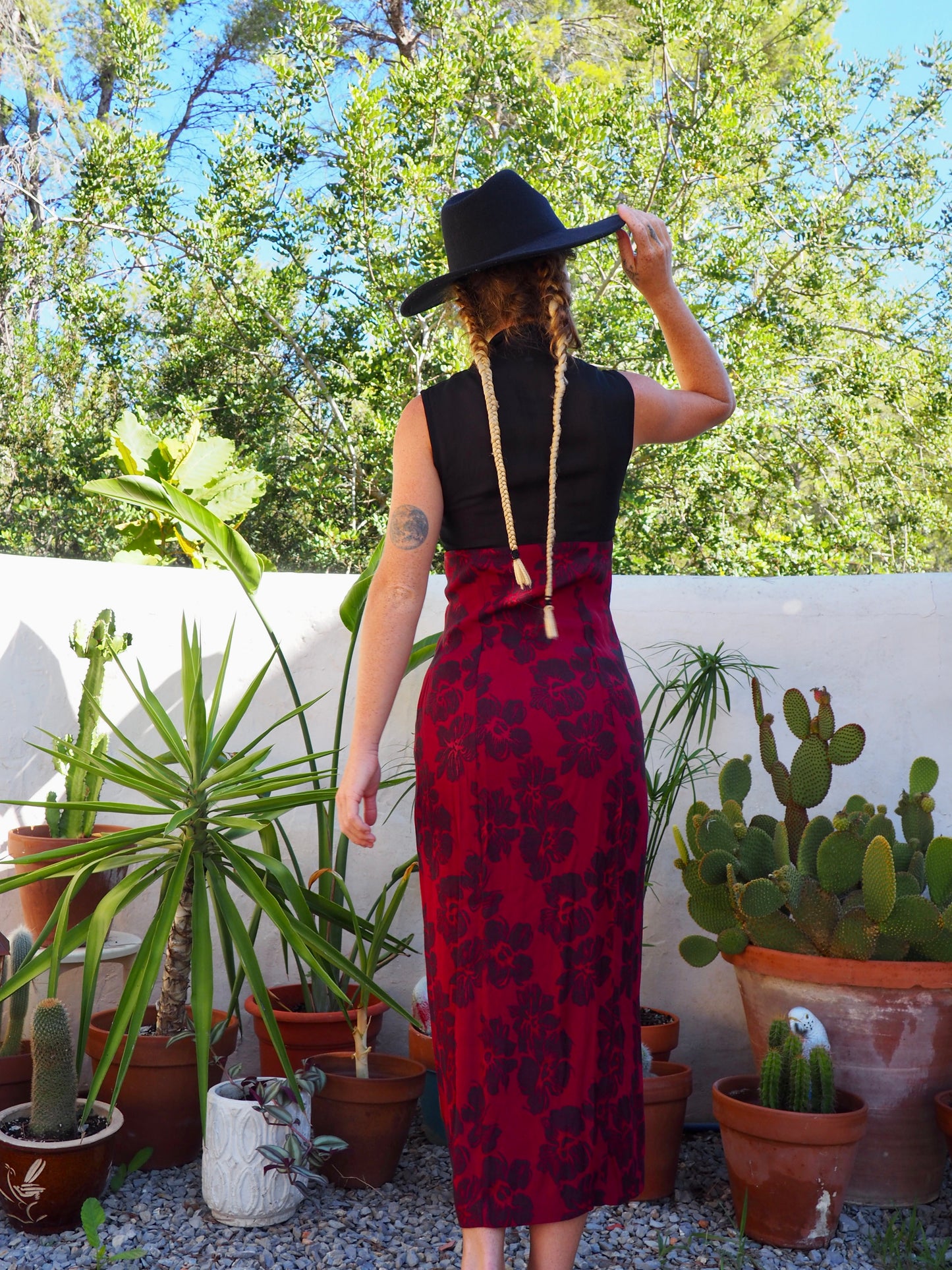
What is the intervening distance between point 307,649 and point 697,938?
1.35 m

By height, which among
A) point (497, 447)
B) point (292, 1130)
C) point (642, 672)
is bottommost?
point (292, 1130)

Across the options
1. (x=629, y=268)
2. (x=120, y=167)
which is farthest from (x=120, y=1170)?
(x=120, y=167)

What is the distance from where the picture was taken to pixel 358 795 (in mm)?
1693

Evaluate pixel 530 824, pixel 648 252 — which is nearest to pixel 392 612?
pixel 530 824

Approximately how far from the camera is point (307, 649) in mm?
3160

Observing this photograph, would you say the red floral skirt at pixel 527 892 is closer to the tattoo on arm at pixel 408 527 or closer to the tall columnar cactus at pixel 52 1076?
the tattoo on arm at pixel 408 527

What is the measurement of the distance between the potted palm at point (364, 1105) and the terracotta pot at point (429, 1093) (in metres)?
0.17

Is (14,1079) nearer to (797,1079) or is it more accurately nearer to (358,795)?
(358,795)

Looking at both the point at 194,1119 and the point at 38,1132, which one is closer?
the point at 38,1132

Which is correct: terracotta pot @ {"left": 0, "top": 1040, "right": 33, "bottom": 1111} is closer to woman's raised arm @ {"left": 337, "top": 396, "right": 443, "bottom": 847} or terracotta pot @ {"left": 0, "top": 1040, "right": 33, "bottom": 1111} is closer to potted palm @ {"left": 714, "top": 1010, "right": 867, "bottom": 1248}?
woman's raised arm @ {"left": 337, "top": 396, "right": 443, "bottom": 847}

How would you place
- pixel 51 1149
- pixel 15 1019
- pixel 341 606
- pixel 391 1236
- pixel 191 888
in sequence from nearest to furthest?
pixel 51 1149, pixel 391 1236, pixel 191 888, pixel 15 1019, pixel 341 606

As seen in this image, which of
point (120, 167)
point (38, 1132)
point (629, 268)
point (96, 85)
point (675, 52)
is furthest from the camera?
point (96, 85)

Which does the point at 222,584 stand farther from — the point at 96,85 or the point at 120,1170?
the point at 96,85

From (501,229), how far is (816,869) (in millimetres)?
1571
